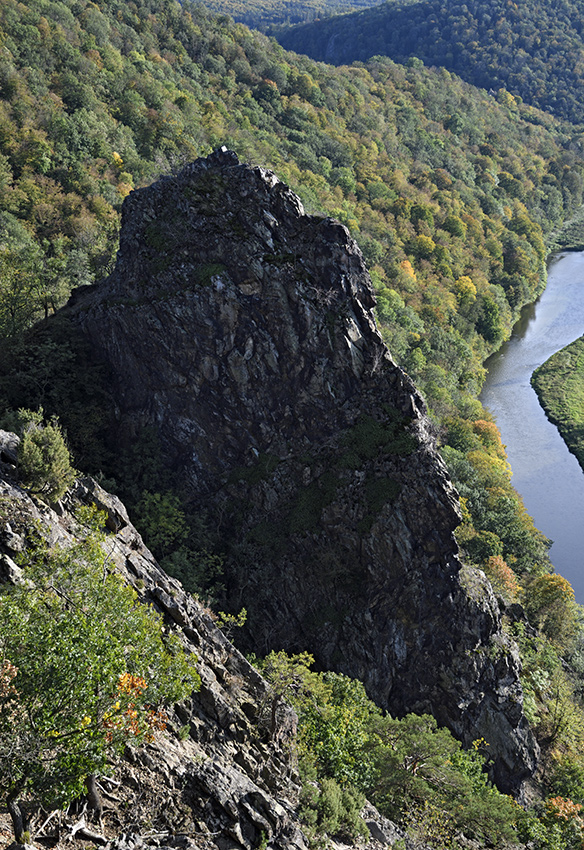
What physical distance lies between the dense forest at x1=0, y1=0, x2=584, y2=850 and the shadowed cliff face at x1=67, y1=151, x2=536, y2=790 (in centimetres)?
408

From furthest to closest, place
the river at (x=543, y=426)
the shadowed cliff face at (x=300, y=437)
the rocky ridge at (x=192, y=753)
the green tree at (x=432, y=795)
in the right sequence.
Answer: the river at (x=543, y=426), the shadowed cliff face at (x=300, y=437), the green tree at (x=432, y=795), the rocky ridge at (x=192, y=753)

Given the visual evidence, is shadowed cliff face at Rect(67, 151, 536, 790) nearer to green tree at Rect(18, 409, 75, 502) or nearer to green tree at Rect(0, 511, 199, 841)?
green tree at Rect(18, 409, 75, 502)

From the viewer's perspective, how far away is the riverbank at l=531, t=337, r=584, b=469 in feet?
270

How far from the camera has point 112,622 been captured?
16.2 m

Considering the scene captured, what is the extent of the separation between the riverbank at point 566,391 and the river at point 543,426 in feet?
3.97

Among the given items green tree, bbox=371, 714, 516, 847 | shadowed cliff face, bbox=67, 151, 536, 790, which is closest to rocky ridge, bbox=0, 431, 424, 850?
green tree, bbox=371, 714, 516, 847

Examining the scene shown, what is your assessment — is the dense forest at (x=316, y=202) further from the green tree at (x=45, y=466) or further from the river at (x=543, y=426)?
the green tree at (x=45, y=466)

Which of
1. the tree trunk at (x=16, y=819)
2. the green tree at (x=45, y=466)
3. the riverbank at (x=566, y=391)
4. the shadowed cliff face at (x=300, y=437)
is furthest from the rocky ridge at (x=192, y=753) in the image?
the riverbank at (x=566, y=391)

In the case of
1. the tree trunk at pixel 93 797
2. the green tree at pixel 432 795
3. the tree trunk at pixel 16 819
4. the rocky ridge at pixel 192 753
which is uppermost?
the tree trunk at pixel 16 819

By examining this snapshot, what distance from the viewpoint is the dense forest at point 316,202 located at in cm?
4372

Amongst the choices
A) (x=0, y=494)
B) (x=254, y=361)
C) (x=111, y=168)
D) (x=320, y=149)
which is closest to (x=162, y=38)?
(x=320, y=149)

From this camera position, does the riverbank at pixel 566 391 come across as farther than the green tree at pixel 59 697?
Yes

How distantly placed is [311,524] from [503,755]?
20465mm

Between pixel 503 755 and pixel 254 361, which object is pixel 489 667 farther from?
pixel 254 361
